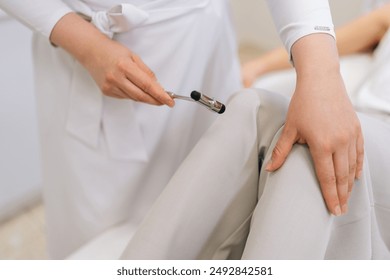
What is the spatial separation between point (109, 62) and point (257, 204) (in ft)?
1.10

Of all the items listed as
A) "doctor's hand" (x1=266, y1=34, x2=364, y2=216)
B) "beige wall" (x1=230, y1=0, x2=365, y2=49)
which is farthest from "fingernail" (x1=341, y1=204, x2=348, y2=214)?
"beige wall" (x1=230, y1=0, x2=365, y2=49)

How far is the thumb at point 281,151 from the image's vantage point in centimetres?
58

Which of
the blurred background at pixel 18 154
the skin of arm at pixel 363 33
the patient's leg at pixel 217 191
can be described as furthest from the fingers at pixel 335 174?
the blurred background at pixel 18 154

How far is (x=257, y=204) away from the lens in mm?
603

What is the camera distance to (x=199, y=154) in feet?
2.05

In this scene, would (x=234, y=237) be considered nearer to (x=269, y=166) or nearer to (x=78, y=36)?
(x=269, y=166)

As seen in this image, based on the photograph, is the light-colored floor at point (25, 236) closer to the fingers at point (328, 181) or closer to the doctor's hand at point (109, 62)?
the doctor's hand at point (109, 62)

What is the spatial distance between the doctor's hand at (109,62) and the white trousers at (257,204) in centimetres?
13

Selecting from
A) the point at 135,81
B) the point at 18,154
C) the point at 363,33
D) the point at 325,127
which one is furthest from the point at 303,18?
the point at 18,154

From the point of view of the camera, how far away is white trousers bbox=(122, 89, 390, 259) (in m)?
0.54

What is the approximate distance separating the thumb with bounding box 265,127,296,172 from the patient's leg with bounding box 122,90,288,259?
0.06 meters

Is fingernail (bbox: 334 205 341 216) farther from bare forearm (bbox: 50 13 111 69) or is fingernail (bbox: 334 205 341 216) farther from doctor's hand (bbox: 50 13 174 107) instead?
bare forearm (bbox: 50 13 111 69)

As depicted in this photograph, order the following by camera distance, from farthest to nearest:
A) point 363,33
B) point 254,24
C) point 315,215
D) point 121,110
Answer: point 254,24, point 363,33, point 121,110, point 315,215
